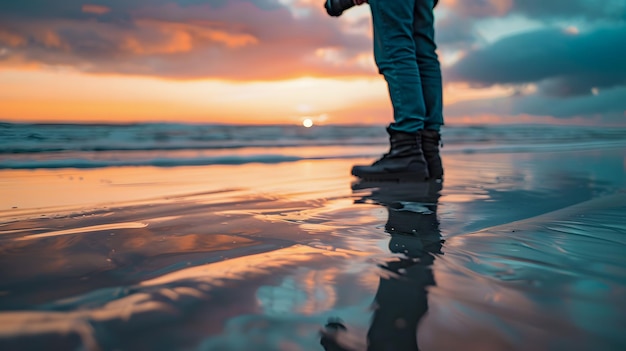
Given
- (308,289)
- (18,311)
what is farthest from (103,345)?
(308,289)

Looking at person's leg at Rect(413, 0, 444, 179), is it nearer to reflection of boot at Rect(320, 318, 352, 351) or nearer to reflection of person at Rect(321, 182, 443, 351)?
reflection of person at Rect(321, 182, 443, 351)

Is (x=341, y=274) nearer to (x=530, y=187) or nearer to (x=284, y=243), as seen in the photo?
(x=284, y=243)

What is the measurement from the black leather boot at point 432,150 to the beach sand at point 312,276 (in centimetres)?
90

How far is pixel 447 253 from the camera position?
2.78 feet

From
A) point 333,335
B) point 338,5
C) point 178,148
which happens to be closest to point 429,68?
point 338,5

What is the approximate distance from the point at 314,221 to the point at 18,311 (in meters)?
0.74

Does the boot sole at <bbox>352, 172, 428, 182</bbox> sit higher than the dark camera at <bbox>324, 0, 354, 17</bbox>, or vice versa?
the dark camera at <bbox>324, 0, 354, 17</bbox>

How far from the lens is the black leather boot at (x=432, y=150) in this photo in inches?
92.8

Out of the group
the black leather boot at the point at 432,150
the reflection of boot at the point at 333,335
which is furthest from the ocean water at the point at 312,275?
the black leather boot at the point at 432,150

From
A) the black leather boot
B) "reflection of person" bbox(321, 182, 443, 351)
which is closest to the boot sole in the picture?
the black leather boot

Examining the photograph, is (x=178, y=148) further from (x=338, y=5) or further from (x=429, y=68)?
(x=429, y=68)

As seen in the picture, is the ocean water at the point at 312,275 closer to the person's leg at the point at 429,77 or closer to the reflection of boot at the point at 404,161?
the reflection of boot at the point at 404,161

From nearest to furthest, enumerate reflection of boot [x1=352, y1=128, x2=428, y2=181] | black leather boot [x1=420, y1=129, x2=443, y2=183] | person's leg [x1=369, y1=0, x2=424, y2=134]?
1. person's leg [x1=369, y1=0, x2=424, y2=134]
2. reflection of boot [x1=352, y1=128, x2=428, y2=181]
3. black leather boot [x1=420, y1=129, x2=443, y2=183]

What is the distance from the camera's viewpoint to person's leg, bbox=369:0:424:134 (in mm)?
2098
